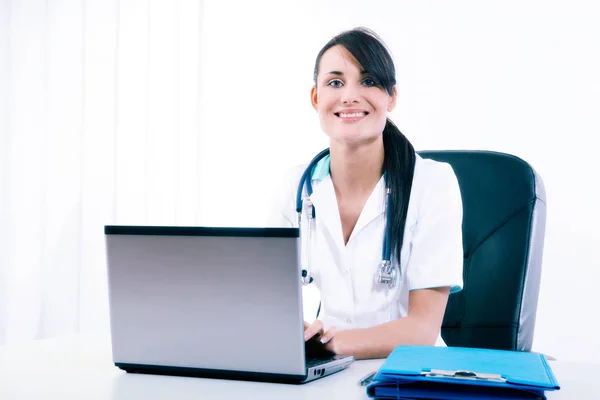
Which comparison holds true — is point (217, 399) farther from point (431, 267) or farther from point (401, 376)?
point (431, 267)

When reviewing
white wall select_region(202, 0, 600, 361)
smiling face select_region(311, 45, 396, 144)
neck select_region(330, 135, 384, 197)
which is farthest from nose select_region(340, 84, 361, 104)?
white wall select_region(202, 0, 600, 361)

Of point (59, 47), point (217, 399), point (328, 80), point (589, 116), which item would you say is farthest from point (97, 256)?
point (217, 399)

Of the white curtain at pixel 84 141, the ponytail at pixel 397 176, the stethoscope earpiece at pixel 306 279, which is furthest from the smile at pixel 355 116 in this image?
the white curtain at pixel 84 141

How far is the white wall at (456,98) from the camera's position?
2.42 m

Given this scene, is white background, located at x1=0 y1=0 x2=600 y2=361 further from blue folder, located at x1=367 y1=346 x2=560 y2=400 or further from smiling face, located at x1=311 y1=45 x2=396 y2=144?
blue folder, located at x1=367 y1=346 x2=560 y2=400

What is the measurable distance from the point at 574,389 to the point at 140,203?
2.39 m

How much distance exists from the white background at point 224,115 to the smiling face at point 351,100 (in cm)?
103

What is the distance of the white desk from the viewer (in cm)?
93

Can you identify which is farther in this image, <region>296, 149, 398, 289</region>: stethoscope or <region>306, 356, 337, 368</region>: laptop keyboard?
<region>296, 149, 398, 289</region>: stethoscope

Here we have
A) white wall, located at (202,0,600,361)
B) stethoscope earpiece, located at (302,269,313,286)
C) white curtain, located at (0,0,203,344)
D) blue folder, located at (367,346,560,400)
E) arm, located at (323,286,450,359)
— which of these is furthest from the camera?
white curtain, located at (0,0,203,344)

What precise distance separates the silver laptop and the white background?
1704 millimetres

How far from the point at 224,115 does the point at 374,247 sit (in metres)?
1.55

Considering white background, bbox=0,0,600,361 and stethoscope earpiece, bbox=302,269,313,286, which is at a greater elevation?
white background, bbox=0,0,600,361

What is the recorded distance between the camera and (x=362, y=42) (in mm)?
1610
